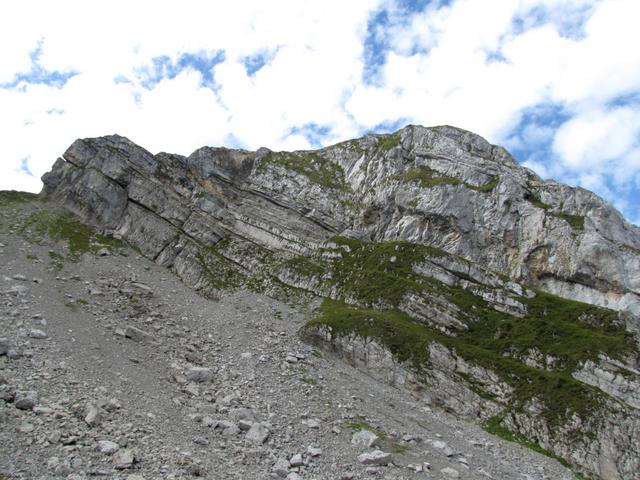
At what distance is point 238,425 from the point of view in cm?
2267

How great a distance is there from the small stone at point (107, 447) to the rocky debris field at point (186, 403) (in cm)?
4

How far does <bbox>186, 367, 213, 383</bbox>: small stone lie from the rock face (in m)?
15.3

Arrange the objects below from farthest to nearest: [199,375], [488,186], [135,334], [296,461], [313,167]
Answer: [313,167]
[488,186]
[135,334]
[199,375]
[296,461]

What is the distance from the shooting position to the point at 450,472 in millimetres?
22109

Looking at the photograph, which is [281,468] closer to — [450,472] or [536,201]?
[450,472]

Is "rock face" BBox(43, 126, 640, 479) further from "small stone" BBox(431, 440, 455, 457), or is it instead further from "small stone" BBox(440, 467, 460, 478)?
"small stone" BBox(440, 467, 460, 478)

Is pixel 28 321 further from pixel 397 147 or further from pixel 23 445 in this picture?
pixel 397 147

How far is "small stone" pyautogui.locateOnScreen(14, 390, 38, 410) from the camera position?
63.0 ft

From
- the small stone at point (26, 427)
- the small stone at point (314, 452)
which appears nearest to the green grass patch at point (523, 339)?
the small stone at point (314, 452)

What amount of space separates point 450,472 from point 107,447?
52.8 ft

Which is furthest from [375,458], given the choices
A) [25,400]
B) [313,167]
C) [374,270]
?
[313,167]

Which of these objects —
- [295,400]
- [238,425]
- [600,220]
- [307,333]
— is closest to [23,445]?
[238,425]

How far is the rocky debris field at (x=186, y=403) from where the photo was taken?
18.0m

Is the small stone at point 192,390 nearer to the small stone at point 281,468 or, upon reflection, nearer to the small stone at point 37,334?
the small stone at point 281,468
